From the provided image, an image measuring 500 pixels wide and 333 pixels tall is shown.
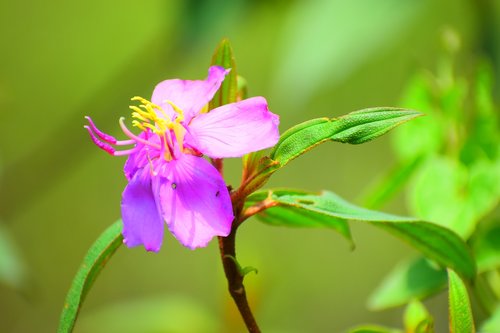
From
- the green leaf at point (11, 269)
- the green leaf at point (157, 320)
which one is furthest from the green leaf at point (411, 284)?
the green leaf at point (157, 320)

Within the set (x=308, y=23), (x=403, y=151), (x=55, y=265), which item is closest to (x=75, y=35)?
(x=55, y=265)

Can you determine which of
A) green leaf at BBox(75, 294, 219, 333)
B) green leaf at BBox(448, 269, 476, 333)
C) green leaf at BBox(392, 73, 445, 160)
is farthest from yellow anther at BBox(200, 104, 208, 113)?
green leaf at BBox(75, 294, 219, 333)

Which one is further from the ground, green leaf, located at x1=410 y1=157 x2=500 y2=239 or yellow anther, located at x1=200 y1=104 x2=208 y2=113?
yellow anther, located at x1=200 y1=104 x2=208 y2=113

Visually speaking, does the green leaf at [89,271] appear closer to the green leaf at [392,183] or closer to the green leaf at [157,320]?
the green leaf at [392,183]

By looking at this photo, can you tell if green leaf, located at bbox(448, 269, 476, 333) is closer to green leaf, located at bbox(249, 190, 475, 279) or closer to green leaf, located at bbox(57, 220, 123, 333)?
green leaf, located at bbox(249, 190, 475, 279)

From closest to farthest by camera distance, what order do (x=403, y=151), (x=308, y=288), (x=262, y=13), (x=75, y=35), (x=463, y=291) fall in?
(x=463, y=291) → (x=403, y=151) → (x=262, y=13) → (x=308, y=288) → (x=75, y=35)

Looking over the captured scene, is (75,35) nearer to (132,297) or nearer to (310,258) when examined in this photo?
(132,297)
